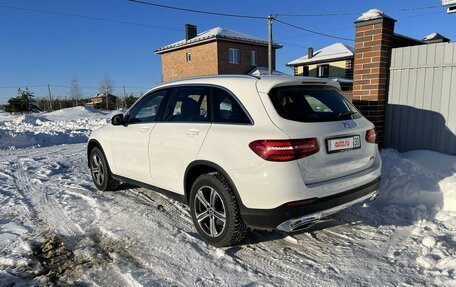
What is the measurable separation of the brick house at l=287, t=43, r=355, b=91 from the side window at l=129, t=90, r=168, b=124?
35170 millimetres

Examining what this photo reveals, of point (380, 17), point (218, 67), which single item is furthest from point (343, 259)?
point (218, 67)

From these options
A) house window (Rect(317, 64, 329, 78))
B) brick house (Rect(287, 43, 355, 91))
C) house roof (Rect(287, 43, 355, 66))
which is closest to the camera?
brick house (Rect(287, 43, 355, 91))

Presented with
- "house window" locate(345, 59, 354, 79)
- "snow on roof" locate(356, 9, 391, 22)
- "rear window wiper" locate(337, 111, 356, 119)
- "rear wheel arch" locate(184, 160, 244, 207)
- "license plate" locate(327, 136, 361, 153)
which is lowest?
"rear wheel arch" locate(184, 160, 244, 207)

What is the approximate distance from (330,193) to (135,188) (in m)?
3.64

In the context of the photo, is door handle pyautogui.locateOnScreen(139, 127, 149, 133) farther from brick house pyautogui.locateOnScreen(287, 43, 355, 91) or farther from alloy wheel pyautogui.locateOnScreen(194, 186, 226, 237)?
brick house pyautogui.locateOnScreen(287, 43, 355, 91)

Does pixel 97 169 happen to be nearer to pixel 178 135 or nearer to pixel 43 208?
pixel 43 208

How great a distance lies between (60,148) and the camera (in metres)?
10.3

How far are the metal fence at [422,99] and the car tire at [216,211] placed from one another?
384cm

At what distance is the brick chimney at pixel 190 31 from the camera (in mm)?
36031

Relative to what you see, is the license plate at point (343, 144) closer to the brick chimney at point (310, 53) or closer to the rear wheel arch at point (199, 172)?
the rear wheel arch at point (199, 172)

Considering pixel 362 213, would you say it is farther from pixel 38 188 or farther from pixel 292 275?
pixel 38 188

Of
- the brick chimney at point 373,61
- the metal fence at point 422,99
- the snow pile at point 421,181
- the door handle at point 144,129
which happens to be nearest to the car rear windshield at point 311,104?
the snow pile at point 421,181

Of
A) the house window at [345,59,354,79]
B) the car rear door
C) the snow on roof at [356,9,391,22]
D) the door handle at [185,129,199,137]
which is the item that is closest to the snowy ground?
the car rear door

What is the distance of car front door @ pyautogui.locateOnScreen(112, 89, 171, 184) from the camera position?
439 centimetres
